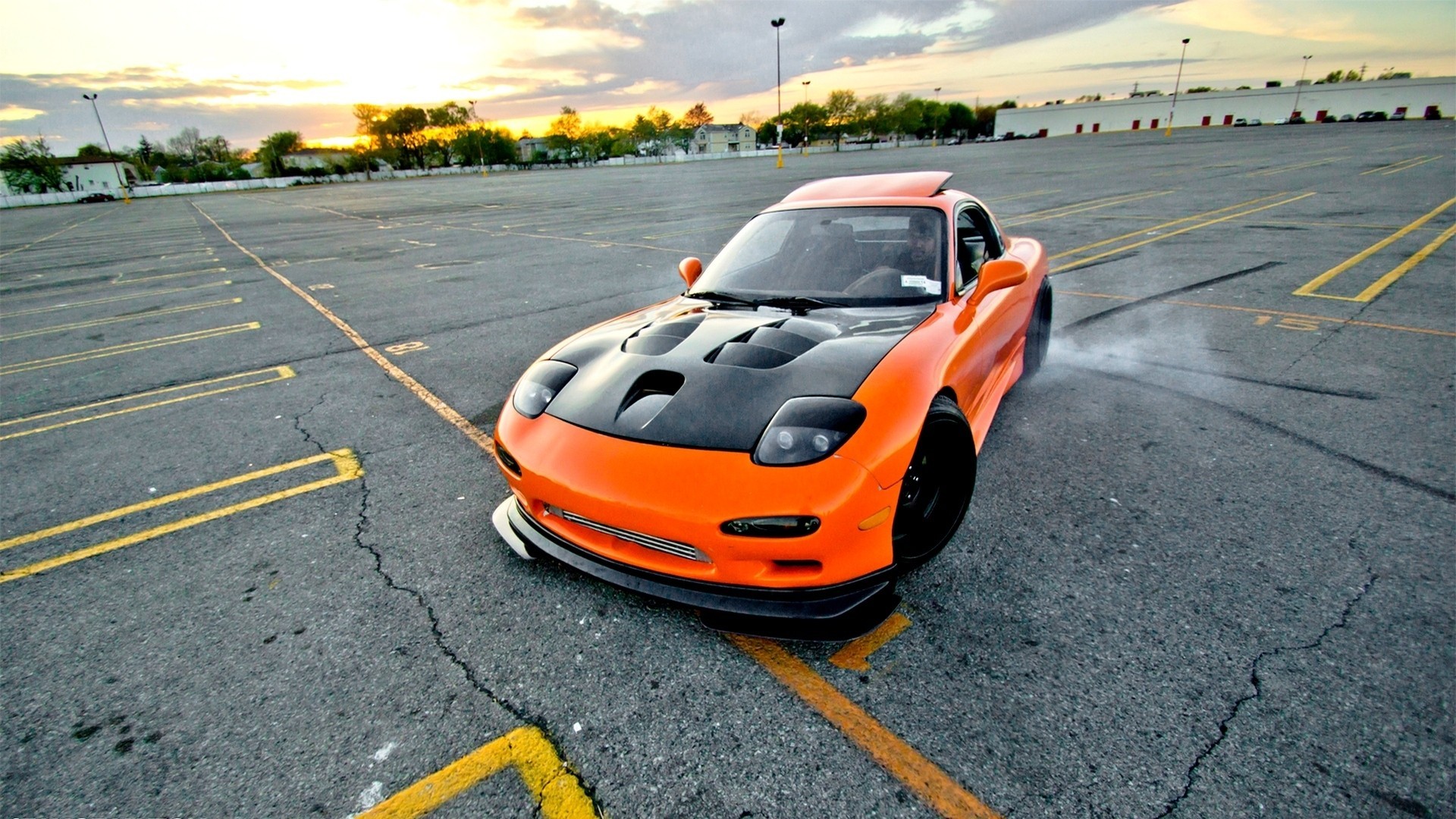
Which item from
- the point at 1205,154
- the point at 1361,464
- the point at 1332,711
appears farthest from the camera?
the point at 1205,154

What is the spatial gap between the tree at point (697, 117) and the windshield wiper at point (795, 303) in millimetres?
139043

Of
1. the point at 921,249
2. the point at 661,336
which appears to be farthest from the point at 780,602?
the point at 921,249

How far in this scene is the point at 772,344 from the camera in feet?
8.08

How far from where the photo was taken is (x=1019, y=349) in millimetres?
3916

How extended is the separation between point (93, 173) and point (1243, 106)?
151 metres

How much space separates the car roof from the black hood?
103 centimetres

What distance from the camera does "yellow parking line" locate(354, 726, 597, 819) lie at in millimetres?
1613

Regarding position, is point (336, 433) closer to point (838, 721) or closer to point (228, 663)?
point (228, 663)

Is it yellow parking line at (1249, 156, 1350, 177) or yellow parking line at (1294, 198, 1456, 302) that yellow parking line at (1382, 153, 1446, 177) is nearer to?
yellow parking line at (1249, 156, 1350, 177)

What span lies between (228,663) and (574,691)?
3.91 ft

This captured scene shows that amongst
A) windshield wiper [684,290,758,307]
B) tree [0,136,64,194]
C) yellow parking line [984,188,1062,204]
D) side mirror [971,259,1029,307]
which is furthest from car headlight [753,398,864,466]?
tree [0,136,64,194]

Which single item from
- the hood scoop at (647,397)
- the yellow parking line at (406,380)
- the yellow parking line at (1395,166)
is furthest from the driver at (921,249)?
the yellow parking line at (1395,166)

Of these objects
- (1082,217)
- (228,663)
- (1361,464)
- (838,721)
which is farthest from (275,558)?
(1082,217)

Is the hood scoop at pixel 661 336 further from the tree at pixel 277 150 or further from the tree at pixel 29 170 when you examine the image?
the tree at pixel 277 150
